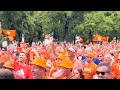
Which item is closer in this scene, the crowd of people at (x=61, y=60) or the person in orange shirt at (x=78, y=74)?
the crowd of people at (x=61, y=60)

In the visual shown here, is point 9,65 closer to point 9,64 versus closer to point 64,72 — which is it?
point 9,64

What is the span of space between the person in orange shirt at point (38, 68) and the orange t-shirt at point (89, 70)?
73cm

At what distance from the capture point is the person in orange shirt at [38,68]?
3953 millimetres

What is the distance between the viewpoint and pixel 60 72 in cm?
419

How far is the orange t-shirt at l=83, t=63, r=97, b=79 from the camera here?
4.16 m

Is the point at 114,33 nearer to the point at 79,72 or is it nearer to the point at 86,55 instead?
the point at 86,55

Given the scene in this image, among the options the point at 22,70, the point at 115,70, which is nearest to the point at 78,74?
the point at 115,70

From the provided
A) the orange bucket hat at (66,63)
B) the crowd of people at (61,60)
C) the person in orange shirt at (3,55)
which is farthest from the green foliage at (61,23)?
the orange bucket hat at (66,63)

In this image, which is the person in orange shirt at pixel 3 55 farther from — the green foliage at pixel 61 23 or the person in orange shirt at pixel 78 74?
Answer: the person in orange shirt at pixel 78 74

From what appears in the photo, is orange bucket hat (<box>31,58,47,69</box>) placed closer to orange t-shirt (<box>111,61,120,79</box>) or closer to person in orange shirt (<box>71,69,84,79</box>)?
person in orange shirt (<box>71,69,84,79</box>)

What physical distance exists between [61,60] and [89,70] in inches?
20.9
